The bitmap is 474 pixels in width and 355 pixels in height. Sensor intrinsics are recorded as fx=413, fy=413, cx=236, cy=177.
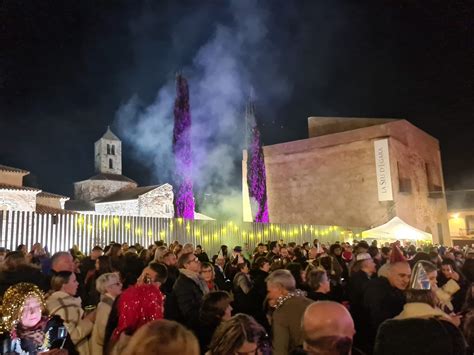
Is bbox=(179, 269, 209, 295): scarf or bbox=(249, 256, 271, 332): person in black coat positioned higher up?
bbox=(179, 269, 209, 295): scarf

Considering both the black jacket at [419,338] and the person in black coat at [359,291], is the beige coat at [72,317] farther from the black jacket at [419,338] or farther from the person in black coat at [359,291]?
the person in black coat at [359,291]

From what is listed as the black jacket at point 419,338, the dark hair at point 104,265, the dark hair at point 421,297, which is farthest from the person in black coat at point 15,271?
the dark hair at point 421,297

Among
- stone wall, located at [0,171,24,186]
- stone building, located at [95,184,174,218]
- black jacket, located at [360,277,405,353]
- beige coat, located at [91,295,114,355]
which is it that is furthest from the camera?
stone building, located at [95,184,174,218]

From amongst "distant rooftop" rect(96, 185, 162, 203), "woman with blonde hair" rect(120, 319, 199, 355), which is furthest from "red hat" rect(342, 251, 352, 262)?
"distant rooftop" rect(96, 185, 162, 203)

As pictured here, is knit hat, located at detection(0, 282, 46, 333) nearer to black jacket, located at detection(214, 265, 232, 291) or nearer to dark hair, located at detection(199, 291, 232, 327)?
dark hair, located at detection(199, 291, 232, 327)

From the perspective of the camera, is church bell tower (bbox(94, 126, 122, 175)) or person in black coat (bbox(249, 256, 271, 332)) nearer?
person in black coat (bbox(249, 256, 271, 332))

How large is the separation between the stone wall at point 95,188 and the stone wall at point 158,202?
890 cm

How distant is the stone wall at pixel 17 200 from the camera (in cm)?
2684

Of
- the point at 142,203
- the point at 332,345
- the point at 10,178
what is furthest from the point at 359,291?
the point at 142,203

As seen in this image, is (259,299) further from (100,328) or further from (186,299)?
(100,328)

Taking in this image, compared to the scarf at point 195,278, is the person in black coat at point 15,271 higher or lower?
higher

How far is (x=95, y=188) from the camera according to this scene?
5403 cm

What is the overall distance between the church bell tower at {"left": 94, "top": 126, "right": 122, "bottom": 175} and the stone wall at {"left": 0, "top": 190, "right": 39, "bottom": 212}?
33.8 metres

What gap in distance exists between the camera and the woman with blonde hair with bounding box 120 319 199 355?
1.68m
